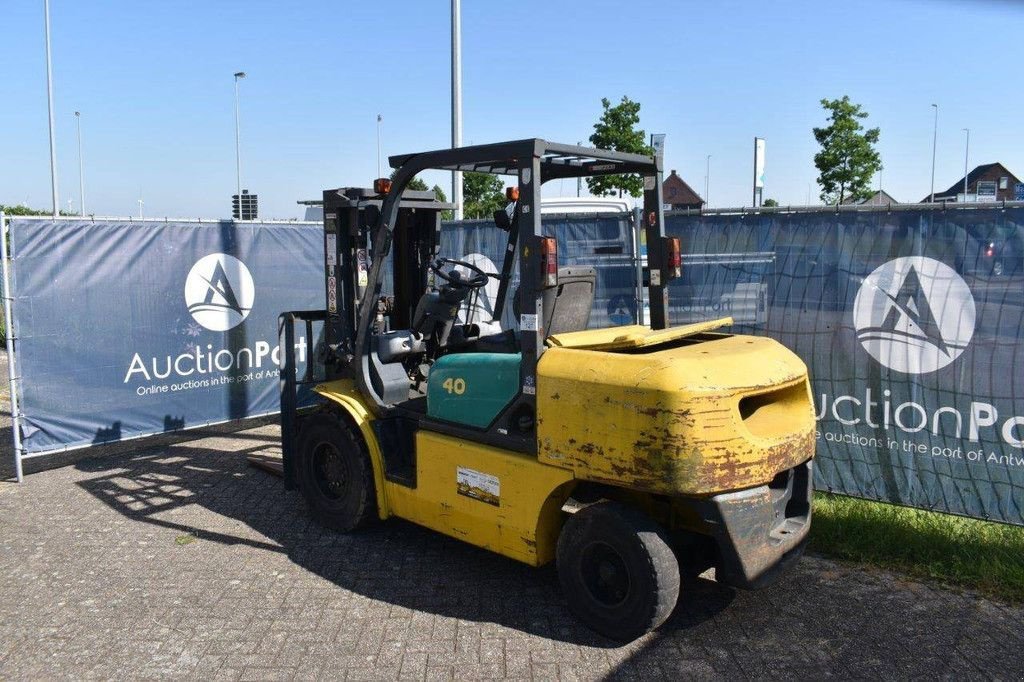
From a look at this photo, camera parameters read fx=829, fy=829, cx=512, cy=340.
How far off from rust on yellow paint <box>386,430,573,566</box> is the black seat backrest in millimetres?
814

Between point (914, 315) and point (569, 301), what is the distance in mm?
2557

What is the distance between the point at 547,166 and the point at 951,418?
127 inches

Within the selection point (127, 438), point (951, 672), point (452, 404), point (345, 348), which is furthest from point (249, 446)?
point (951, 672)

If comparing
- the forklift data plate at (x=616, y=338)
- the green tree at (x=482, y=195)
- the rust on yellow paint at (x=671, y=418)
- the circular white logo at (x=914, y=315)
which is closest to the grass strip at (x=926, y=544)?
the circular white logo at (x=914, y=315)

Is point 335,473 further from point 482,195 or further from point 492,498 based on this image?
point 482,195

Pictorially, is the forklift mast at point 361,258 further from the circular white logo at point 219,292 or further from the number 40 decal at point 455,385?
the circular white logo at point 219,292

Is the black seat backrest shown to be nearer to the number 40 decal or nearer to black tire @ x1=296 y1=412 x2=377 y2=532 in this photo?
the number 40 decal

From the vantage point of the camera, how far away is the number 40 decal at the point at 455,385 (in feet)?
16.6

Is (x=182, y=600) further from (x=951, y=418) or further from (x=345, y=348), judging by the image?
(x=951, y=418)

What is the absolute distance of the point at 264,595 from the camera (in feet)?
16.5

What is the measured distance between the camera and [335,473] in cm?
606

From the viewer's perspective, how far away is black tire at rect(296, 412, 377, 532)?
18.8 ft

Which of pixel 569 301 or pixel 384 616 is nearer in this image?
pixel 384 616

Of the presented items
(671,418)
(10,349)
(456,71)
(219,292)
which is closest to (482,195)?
(456,71)
